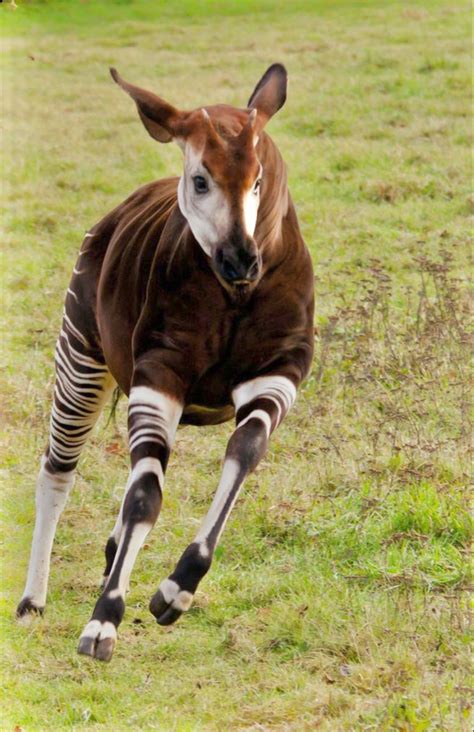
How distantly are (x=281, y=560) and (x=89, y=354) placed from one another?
1312 millimetres

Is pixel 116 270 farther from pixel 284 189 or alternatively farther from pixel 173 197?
pixel 284 189

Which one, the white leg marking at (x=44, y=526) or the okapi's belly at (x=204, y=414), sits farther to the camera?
the white leg marking at (x=44, y=526)

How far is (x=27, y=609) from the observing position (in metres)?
5.57

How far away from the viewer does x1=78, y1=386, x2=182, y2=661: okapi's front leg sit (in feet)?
12.5

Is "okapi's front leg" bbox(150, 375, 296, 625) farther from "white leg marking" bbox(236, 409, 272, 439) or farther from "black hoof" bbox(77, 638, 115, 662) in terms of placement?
"black hoof" bbox(77, 638, 115, 662)

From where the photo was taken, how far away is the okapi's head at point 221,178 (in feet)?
13.1

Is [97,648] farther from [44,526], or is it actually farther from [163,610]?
[44,526]

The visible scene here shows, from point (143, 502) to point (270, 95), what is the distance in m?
1.66

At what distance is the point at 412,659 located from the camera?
14.2ft

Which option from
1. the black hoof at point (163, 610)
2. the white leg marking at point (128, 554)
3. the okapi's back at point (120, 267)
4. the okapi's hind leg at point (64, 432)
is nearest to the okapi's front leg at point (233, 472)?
the black hoof at point (163, 610)

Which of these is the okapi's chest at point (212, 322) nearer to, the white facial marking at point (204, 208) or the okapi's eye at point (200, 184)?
the white facial marking at point (204, 208)

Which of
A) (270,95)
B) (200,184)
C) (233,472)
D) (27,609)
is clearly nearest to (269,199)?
(200,184)

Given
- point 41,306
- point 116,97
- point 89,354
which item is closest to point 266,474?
point 89,354

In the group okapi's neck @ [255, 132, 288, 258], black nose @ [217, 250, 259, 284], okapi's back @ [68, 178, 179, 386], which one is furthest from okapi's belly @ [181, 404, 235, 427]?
black nose @ [217, 250, 259, 284]
